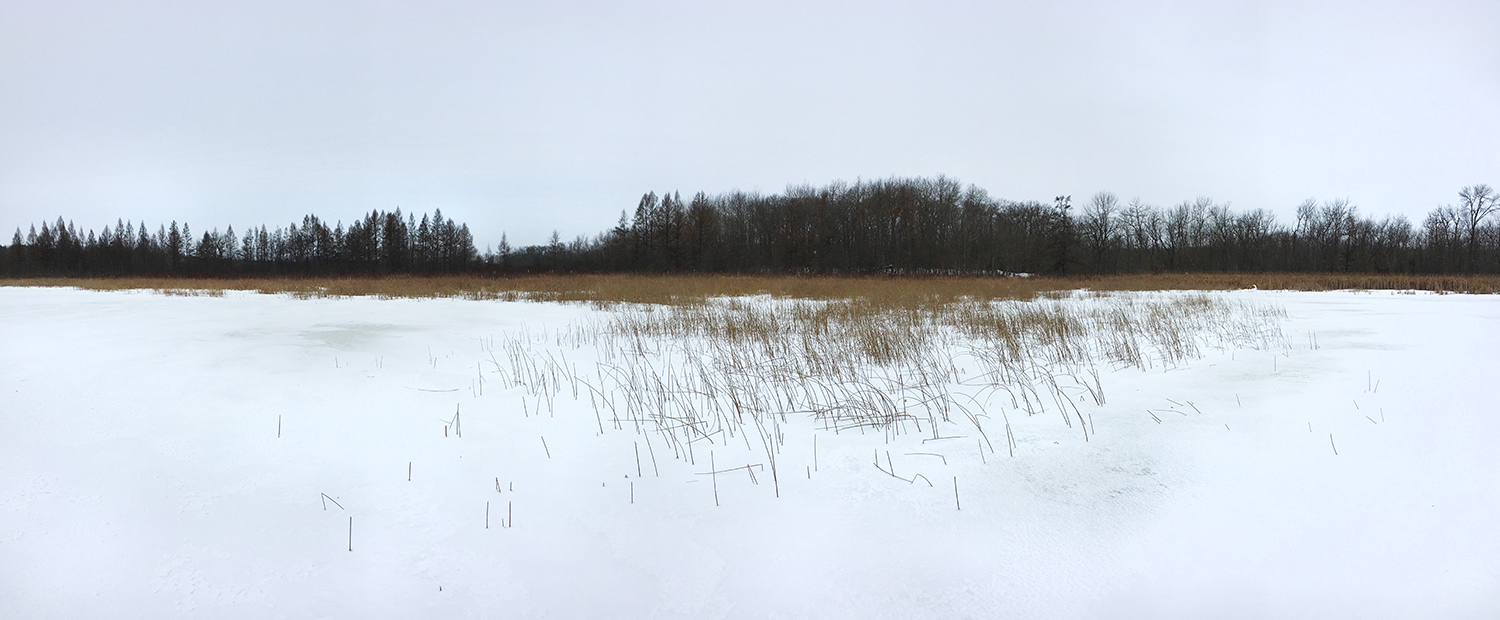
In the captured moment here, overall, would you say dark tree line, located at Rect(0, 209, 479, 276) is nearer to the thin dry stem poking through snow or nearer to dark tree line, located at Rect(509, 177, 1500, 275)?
dark tree line, located at Rect(509, 177, 1500, 275)

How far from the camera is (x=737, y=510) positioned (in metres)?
2.75

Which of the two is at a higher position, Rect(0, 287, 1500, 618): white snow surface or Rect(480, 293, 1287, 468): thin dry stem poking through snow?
Rect(480, 293, 1287, 468): thin dry stem poking through snow

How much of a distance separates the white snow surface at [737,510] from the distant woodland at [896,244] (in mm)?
41750

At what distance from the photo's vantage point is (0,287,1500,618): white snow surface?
2066 millimetres

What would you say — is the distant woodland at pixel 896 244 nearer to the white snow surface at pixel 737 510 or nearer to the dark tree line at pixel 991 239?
the dark tree line at pixel 991 239

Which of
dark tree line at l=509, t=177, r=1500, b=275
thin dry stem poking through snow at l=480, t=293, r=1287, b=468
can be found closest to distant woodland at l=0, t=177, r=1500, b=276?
dark tree line at l=509, t=177, r=1500, b=275

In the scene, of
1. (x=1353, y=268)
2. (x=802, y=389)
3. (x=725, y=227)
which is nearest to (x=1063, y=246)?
(x=1353, y=268)

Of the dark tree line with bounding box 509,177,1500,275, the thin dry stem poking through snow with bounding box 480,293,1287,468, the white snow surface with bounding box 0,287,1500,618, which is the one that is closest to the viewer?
the white snow surface with bounding box 0,287,1500,618

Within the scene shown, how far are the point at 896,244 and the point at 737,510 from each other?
46862mm

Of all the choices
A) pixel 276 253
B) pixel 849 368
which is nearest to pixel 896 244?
pixel 849 368

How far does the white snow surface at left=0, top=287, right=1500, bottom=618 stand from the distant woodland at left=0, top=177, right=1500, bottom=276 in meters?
41.8

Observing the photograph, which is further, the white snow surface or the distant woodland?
the distant woodland

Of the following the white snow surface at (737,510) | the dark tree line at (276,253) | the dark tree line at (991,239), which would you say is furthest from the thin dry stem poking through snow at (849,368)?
the dark tree line at (276,253)

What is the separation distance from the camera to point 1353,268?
49.2 metres
